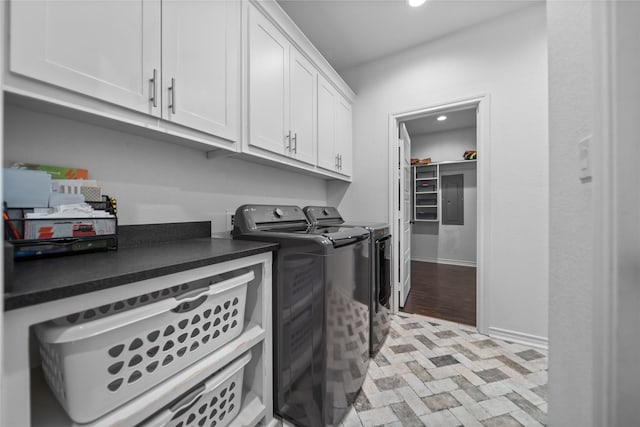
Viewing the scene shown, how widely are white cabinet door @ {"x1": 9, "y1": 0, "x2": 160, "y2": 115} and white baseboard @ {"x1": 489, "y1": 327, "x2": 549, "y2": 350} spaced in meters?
2.84

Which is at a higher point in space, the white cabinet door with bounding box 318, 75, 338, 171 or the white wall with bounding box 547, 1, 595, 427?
the white cabinet door with bounding box 318, 75, 338, 171

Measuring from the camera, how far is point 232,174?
182cm

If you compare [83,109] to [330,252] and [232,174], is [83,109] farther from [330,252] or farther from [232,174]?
[330,252]

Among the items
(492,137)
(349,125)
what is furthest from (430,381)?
(349,125)

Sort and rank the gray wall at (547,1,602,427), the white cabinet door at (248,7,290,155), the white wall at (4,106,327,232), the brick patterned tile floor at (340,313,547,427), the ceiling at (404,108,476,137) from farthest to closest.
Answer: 1. the ceiling at (404,108,476,137)
2. the white cabinet door at (248,7,290,155)
3. the brick patterned tile floor at (340,313,547,427)
4. the white wall at (4,106,327,232)
5. the gray wall at (547,1,602,427)

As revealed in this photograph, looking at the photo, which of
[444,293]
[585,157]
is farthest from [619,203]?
[444,293]

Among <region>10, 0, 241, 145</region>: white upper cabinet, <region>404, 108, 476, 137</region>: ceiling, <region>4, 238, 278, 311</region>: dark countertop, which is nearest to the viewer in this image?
<region>4, 238, 278, 311</region>: dark countertop

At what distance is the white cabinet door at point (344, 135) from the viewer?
263 cm

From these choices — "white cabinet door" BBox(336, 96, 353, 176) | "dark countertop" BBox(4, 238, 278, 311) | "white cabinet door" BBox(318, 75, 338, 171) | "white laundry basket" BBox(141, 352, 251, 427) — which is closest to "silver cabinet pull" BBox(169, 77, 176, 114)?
"dark countertop" BBox(4, 238, 278, 311)

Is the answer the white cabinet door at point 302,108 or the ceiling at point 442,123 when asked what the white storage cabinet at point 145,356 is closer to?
the white cabinet door at point 302,108

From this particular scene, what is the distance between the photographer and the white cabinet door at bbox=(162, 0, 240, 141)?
3.70 feet

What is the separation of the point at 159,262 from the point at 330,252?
2.26 ft

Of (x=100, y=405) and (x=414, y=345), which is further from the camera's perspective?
(x=414, y=345)

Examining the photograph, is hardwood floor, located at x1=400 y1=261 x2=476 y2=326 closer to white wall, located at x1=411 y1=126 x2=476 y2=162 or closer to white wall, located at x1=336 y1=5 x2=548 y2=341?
white wall, located at x1=336 y1=5 x2=548 y2=341
